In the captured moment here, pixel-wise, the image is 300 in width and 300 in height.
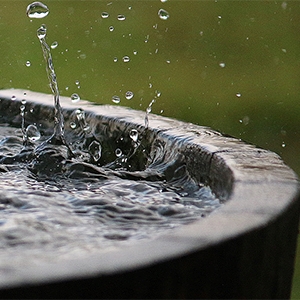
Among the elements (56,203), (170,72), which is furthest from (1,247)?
(170,72)

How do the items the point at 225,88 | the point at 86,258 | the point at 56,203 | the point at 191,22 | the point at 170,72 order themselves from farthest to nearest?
the point at 191,22
the point at 170,72
the point at 225,88
the point at 56,203
the point at 86,258

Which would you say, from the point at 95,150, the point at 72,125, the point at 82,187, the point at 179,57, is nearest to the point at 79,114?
the point at 72,125

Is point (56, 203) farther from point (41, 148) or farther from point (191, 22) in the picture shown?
point (191, 22)

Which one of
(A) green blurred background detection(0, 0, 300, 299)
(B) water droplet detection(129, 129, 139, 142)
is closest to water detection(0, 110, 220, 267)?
(B) water droplet detection(129, 129, 139, 142)

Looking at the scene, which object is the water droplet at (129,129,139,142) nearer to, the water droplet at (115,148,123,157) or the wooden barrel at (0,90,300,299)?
the water droplet at (115,148,123,157)

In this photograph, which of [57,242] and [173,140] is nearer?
[57,242]

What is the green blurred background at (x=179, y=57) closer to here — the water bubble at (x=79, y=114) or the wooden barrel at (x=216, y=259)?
the water bubble at (x=79, y=114)

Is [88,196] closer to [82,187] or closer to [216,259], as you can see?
[82,187]
